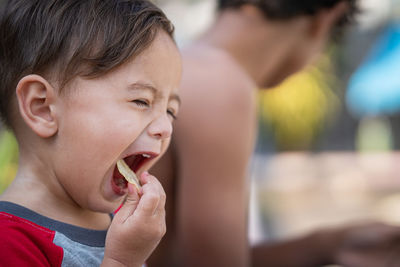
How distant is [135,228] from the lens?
3.33 ft

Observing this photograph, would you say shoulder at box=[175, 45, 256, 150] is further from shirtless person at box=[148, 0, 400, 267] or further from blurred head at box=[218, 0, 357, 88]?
blurred head at box=[218, 0, 357, 88]

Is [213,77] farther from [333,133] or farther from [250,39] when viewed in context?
[333,133]

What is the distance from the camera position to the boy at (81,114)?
1065mm

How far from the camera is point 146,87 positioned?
43.8 inches

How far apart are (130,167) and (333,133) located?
12.4 meters

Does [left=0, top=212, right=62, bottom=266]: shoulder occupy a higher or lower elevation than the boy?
lower

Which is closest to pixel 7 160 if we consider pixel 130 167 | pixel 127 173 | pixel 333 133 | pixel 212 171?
pixel 212 171

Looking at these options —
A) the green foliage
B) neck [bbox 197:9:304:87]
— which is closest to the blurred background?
the green foliage

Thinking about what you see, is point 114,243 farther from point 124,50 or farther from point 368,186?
point 368,186

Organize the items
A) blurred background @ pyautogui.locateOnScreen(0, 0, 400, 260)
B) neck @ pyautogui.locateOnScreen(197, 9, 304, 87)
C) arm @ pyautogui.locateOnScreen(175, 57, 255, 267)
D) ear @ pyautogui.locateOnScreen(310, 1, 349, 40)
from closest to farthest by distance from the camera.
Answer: arm @ pyautogui.locateOnScreen(175, 57, 255, 267) < neck @ pyautogui.locateOnScreen(197, 9, 304, 87) < ear @ pyautogui.locateOnScreen(310, 1, 349, 40) < blurred background @ pyautogui.locateOnScreen(0, 0, 400, 260)

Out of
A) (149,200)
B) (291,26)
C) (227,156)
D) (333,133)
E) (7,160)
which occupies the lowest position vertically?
(149,200)

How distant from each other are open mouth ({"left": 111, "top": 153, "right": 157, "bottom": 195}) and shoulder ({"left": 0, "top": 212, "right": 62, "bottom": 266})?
0.16 m

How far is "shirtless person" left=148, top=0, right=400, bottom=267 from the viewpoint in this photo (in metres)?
1.75

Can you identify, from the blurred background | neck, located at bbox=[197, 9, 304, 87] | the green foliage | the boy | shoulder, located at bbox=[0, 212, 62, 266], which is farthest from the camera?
the blurred background
